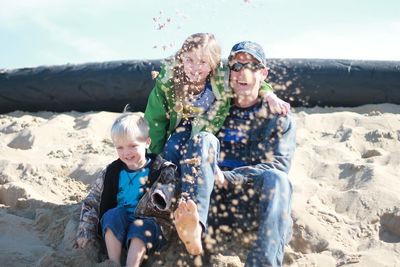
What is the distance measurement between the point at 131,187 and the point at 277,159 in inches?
24.7

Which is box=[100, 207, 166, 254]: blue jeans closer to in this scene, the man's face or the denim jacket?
the denim jacket

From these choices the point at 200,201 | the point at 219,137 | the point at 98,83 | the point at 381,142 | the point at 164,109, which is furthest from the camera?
the point at 98,83

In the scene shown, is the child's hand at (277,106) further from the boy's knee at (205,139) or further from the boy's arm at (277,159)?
the boy's knee at (205,139)

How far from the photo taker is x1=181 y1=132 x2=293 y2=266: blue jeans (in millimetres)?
2340

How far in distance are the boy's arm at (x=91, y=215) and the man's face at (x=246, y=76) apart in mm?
697

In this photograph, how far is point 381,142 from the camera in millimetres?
4039

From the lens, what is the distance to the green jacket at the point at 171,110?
2822mm

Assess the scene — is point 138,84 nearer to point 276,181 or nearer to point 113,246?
point 113,246

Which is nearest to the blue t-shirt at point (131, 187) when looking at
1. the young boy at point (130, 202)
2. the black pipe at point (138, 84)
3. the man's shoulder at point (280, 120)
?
the young boy at point (130, 202)

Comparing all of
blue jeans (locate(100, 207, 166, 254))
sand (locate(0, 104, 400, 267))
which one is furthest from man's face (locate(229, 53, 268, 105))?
blue jeans (locate(100, 207, 166, 254))

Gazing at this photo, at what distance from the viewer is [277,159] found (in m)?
2.63

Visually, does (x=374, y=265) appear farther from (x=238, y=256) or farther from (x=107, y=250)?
(x=107, y=250)

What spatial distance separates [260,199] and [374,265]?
0.59 m

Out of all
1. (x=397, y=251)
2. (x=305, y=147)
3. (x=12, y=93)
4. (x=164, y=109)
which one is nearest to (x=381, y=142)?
(x=305, y=147)
